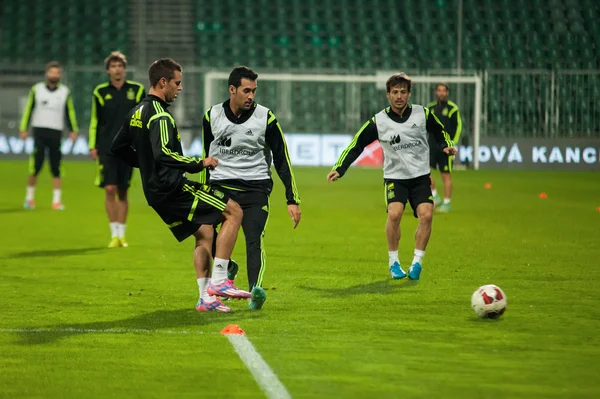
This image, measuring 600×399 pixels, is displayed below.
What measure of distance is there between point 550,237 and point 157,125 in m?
7.22

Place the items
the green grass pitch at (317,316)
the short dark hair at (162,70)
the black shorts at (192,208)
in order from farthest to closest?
the black shorts at (192,208) < the short dark hair at (162,70) < the green grass pitch at (317,316)

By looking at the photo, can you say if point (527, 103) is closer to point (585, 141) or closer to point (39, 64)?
point (585, 141)

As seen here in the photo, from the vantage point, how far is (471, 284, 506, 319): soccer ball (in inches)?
283

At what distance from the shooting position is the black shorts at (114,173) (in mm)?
11656

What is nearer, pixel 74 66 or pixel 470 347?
pixel 470 347

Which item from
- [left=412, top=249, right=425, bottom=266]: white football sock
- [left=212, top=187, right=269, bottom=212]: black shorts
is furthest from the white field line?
[left=412, top=249, right=425, bottom=266]: white football sock

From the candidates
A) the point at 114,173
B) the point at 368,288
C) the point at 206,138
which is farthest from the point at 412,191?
the point at 114,173

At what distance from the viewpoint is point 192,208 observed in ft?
24.0

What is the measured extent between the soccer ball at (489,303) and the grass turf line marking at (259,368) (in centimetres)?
173

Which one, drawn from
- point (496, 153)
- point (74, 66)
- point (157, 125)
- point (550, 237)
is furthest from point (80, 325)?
point (74, 66)

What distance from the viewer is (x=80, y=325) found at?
701 centimetres

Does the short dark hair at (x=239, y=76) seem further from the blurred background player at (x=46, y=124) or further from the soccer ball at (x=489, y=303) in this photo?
the blurred background player at (x=46, y=124)

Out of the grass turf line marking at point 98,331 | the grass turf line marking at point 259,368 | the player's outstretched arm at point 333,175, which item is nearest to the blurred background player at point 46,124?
the player's outstretched arm at point 333,175

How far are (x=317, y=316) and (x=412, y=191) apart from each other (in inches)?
106
